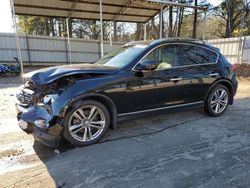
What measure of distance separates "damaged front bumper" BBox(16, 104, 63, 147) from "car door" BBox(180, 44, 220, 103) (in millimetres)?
2690

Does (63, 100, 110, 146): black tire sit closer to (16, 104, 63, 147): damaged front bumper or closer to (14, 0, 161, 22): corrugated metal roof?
(16, 104, 63, 147): damaged front bumper

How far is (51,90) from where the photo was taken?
3.53 meters

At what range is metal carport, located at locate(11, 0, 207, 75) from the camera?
1226 centimetres

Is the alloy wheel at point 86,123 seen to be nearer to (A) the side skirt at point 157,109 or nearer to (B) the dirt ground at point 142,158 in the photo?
(B) the dirt ground at point 142,158

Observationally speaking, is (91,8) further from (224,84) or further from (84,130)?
(84,130)

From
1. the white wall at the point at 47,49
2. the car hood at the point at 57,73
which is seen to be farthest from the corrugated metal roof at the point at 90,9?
the car hood at the point at 57,73

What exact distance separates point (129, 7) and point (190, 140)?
1165 cm

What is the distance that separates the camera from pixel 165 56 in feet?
15.0

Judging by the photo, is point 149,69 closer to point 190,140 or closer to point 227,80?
point 190,140

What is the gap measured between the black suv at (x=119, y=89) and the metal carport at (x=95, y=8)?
8.36 metres

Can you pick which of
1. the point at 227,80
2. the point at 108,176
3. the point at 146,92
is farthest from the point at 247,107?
the point at 108,176

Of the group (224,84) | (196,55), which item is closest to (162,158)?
(196,55)

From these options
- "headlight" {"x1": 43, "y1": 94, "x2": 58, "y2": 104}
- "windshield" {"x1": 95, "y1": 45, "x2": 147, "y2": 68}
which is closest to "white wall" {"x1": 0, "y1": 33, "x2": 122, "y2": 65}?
"windshield" {"x1": 95, "y1": 45, "x2": 147, "y2": 68}

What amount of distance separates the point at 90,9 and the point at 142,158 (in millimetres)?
12159
